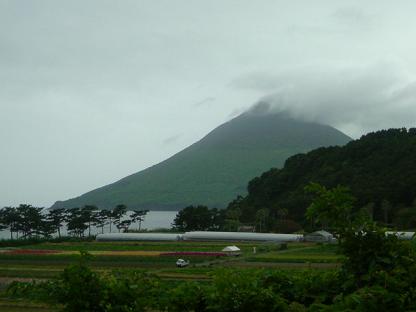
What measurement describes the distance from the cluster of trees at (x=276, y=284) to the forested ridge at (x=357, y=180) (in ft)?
173

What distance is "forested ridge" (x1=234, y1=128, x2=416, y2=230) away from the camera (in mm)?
63812

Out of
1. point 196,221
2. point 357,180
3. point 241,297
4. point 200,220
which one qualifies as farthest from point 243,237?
point 241,297

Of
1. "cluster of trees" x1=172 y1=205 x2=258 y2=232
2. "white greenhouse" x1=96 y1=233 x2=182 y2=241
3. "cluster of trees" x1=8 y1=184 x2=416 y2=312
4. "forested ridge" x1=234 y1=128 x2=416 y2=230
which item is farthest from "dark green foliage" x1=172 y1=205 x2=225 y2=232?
"cluster of trees" x1=8 y1=184 x2=416 y2=312

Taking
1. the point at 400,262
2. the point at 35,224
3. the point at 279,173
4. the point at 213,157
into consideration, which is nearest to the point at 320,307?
the point at 400,262

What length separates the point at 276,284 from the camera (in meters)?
4.51

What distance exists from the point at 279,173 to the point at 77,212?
106 ft

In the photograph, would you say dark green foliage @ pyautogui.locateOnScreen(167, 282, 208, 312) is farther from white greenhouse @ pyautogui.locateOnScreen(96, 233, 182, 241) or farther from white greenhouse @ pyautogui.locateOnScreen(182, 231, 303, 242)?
white greenhouse @ pyautogui.locateOnScreen(96, 233, 182, 241)

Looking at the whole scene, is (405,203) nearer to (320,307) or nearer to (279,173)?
(279,173)

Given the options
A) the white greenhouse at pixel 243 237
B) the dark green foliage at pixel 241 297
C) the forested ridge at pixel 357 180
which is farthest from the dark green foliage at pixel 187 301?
the forested ridge at pixel 357 180

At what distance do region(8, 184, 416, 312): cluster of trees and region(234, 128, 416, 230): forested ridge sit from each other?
52724mm

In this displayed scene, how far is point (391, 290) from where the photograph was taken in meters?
3.52

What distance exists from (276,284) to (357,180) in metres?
69.0

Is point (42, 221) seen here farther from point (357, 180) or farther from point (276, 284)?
point (276, 284)

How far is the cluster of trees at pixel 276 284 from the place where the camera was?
12.9 feet
